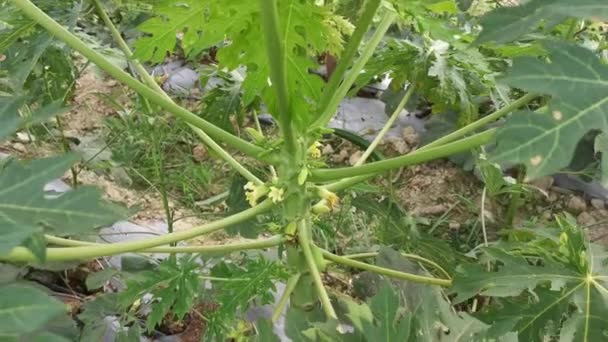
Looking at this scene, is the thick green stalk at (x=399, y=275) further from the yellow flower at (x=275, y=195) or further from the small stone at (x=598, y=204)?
the small stone at (x=598, y=204)

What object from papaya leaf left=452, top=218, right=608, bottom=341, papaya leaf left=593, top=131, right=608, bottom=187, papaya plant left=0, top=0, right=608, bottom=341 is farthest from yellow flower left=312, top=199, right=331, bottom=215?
papaya leaf left=593, top=131, right=608, bottom=187

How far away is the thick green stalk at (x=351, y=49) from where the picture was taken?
890 mm

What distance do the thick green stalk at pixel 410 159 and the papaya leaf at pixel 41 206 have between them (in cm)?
39

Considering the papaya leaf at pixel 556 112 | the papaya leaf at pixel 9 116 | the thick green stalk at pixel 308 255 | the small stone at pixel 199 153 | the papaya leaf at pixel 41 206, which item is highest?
the papaya leaf at pixel 556 112

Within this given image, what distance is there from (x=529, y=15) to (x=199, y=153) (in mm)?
1910

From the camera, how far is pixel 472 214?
89.7 inches

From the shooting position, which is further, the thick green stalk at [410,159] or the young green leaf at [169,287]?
the young green leaf at [169,287]

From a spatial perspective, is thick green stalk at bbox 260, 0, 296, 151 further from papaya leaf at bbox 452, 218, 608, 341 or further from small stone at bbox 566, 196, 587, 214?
small stone at bbox 566, 196, 587, 214

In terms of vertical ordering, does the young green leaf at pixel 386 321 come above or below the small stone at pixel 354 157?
above

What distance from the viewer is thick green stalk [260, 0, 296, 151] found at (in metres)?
0.80

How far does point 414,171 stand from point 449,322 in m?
1.51

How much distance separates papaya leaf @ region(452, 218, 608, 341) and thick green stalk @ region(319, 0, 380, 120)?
0.30 metres

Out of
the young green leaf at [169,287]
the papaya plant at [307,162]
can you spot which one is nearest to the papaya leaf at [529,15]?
the papaya plant at [307,162]

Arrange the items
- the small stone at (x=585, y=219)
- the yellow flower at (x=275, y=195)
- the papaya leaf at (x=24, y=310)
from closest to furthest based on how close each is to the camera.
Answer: the papaya leaf at (x=24, y=310) < the yellow flower at (x=275, y=195) < the small stone at (x=585, y=219)
